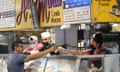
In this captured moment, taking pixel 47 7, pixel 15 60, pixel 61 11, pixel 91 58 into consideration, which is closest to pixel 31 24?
pixel 47 7

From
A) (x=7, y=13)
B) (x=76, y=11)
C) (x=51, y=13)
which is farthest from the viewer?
(x=7, y=13)

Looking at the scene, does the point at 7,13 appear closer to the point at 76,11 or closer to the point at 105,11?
the point at 76,11

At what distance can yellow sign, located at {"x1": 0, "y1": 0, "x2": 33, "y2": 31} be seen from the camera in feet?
34.3

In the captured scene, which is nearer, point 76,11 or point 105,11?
point 105,11

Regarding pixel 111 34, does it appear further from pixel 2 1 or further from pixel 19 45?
pixel 2 1

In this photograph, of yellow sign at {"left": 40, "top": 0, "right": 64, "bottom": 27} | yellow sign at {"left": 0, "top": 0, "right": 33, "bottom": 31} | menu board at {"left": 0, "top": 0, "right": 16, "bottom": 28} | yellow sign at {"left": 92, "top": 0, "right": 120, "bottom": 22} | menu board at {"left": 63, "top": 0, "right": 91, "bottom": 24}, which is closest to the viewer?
yellow sign at {"left": 92, "top": 0, "right": 120, "bottom": 22}

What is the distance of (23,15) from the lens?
35.0 ft

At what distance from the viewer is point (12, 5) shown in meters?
11.3

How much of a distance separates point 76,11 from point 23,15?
2773 mm

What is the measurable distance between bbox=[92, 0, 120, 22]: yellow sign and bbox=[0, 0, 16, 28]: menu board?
395cm

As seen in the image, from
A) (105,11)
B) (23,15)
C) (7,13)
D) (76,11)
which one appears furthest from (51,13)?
(7,13)

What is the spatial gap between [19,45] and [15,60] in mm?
336

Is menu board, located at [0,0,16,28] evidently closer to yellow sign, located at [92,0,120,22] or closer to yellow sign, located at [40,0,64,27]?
yellow sign, located at [40,0,64,27]

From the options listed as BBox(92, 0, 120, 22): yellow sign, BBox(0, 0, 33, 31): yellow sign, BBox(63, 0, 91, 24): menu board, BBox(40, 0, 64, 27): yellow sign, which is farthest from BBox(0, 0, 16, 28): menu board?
BBox(92, 0, 120, 22): yellow sign
